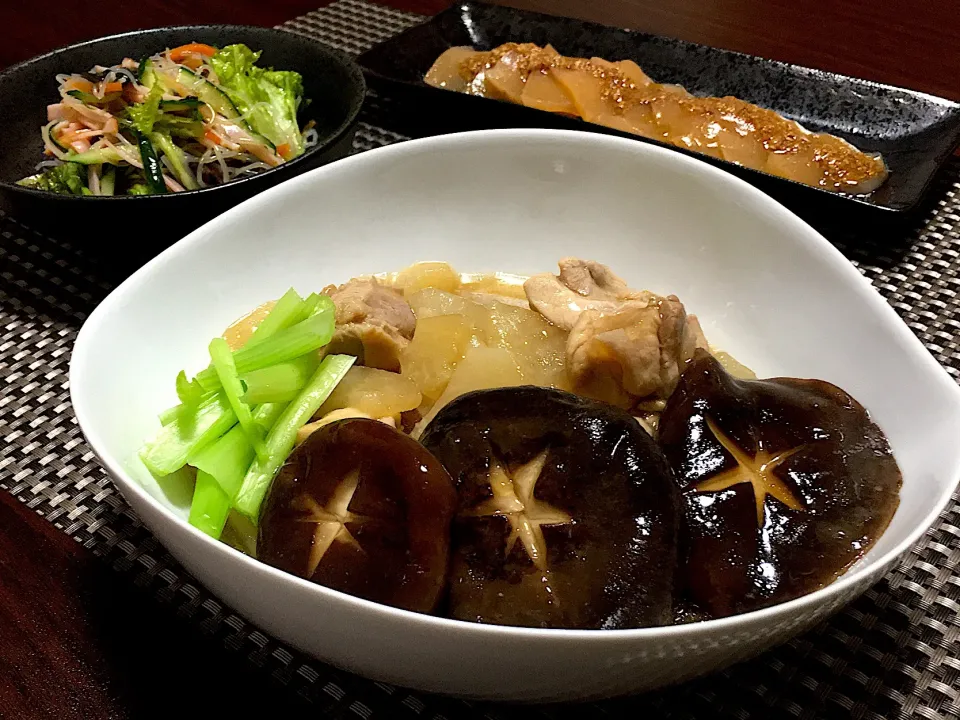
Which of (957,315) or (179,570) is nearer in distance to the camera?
(179,570)

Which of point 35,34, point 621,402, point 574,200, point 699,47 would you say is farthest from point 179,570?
point 35,34

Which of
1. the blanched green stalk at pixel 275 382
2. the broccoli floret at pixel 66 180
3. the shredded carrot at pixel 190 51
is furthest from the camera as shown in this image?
the shredded carrot at pixel 190 51

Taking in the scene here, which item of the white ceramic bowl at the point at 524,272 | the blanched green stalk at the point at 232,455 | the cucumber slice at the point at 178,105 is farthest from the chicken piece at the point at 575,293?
the cucumber slice at the point at 178,105

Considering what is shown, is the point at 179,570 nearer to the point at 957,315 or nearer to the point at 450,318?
the point at 450,318

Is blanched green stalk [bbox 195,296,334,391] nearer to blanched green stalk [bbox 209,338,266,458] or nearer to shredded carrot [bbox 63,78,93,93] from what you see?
blanched green stalk [bbox 209,338,266,458]

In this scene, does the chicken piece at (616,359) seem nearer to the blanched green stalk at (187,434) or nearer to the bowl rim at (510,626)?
the bowl rim at (510,626)

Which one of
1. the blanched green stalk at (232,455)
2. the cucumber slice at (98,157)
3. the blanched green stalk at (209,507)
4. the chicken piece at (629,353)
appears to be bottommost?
the cucumber slice at (98,157)

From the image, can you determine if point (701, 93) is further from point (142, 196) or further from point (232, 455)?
point (232, 455)
